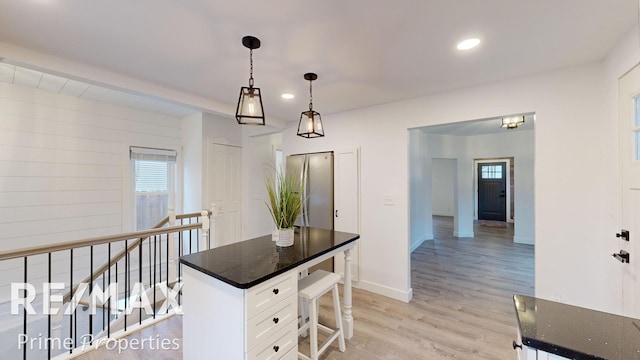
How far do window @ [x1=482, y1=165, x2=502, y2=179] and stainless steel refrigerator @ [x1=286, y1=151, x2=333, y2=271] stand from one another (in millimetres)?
6762

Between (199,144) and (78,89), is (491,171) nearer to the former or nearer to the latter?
(199,144)

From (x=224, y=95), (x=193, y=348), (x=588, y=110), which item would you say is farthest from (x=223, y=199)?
(x=588, y=110)

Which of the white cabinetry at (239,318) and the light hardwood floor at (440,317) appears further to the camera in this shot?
the light hardwood floor at (440,317)

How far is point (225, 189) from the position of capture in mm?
4438

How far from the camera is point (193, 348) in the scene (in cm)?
170

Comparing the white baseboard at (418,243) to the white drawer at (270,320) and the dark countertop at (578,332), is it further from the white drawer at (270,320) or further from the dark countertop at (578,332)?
the dark countertop at (578,332)

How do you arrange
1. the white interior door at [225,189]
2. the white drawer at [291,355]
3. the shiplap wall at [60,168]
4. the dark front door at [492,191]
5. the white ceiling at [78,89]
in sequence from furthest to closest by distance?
1. the dark front door at [492,191]
2. the white interior door at [225,189]
3. the shiplap wall at [60,168]
4. the white ceiling at [78,89]
5. the white drawer at [291,355]

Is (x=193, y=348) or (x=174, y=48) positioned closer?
(x=193, y=348)

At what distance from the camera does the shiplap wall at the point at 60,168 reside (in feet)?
10.2

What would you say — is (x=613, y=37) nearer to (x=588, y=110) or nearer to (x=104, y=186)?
(x=588, y=110)

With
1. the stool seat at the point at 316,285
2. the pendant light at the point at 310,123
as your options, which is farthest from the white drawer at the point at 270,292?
the pendant light at the point at 310,123

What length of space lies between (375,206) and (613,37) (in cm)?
256

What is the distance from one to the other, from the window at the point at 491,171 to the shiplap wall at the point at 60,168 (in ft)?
30.0

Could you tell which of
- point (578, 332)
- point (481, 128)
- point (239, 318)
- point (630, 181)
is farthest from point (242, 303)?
point (481, 128)
